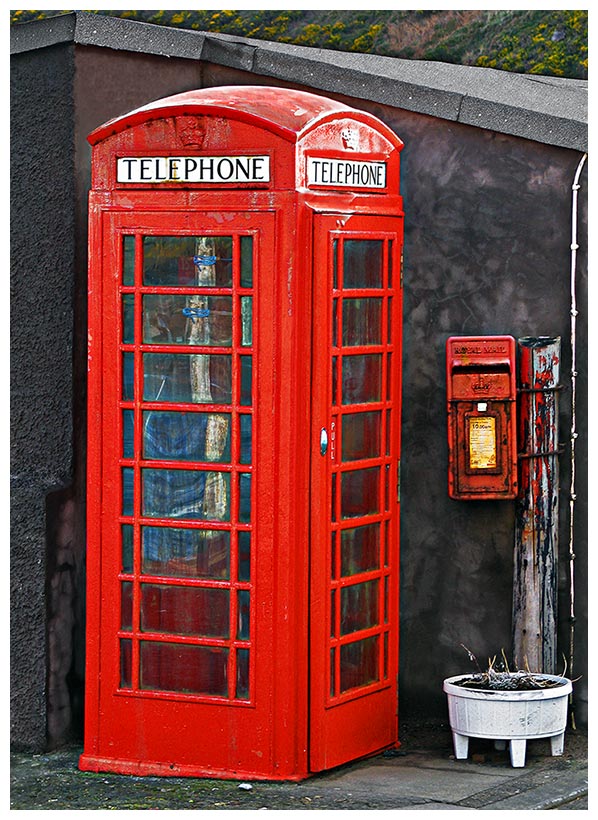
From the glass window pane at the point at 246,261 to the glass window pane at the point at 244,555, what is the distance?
3.61 feet

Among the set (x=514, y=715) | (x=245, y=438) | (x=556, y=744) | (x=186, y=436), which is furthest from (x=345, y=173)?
(x=556, y=744)

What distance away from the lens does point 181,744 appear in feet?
24.0

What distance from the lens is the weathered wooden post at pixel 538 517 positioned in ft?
25.6

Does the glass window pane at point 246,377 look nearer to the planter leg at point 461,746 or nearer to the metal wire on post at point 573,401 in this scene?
the metal wire on post at point 573,401

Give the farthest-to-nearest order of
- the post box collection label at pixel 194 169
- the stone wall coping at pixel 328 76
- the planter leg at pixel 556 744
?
the stone wall coping at pixel 328 76 → the planter leg at pixel 556 744 → the post box collection label at pixel 194 169

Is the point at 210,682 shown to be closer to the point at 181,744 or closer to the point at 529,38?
the point at 181,744

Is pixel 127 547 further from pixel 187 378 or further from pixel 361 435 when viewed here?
pixel 361 435

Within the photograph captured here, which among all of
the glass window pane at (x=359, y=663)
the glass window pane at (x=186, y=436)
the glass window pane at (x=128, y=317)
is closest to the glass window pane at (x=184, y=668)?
the glass window pane at (x=359, y=663)

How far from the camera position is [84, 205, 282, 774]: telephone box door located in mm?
7137

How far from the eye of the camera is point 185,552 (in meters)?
7.29

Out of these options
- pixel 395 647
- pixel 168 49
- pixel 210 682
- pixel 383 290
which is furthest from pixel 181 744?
pixel 168 49

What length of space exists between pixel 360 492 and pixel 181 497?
0.83 meters

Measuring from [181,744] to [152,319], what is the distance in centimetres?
191

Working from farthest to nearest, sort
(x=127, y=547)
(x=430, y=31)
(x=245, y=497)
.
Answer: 1. (x=430, y=31)
2. (x=127, y=547)
3. (x=245, y=497)
